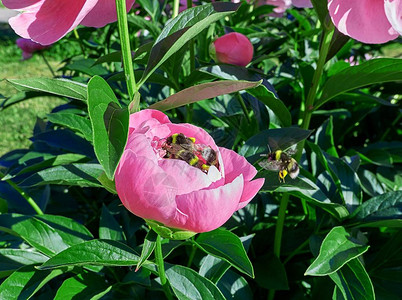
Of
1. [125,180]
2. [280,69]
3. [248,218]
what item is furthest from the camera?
[280,69]

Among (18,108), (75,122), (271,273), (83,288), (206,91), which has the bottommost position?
(18,108)

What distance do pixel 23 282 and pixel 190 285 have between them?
266 mm

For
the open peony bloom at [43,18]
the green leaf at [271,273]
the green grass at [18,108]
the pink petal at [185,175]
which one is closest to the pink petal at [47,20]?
the open peony bloom at [43,18]

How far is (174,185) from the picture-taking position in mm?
506

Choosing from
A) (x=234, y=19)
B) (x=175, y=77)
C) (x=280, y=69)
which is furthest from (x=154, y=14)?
(x=175, y=77)

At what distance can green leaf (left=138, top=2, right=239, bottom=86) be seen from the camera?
0.59 meters

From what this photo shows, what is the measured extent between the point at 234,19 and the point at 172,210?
1032 millimetres

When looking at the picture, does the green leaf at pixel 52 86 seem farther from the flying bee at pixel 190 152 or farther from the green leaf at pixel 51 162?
the green leaf at pixel 51 162

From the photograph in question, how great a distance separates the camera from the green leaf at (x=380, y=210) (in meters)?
0.81

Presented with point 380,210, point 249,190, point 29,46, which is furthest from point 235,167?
point 29,46

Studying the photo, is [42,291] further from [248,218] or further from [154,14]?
[154,14]

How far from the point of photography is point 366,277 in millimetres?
737

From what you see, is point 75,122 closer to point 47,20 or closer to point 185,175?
point 47,20

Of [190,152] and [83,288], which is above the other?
[190,152]
